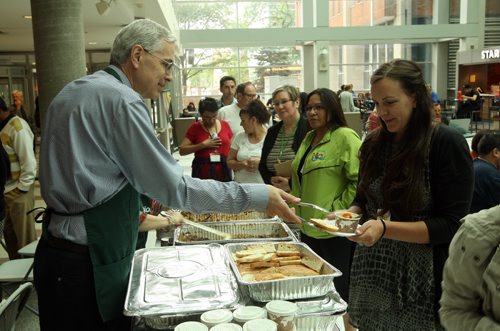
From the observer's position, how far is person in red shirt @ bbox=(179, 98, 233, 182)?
4.39 metres

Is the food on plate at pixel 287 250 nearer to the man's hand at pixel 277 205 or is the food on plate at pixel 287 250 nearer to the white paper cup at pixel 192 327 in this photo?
the man's hand at pixel 277 205

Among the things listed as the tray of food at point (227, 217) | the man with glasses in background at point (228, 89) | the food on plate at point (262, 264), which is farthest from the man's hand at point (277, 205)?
the man with glasses in background at point (228, 89)

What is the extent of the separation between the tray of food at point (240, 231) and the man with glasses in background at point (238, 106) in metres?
2.12

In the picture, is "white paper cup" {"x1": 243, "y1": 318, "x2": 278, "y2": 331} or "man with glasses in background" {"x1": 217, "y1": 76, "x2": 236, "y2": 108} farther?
"man with glasses in background" {"x1": 217, "y1": 76, "x2": 236, "y2": 108}

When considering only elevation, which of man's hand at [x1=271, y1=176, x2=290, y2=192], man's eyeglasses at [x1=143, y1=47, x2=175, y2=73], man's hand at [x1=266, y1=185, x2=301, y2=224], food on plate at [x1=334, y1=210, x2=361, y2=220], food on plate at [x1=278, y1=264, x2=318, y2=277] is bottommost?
food on plate at [x1=278, y1=264, x2=318, y2=277]

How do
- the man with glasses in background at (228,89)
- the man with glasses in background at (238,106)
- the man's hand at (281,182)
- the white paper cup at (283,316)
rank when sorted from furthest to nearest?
the man with glasses in background at (228,89) < the man with glasses in background at (238,106) < the man's hand at (281,182) < the white paper cup at (283,316)

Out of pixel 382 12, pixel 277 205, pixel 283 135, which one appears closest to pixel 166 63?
pixel 277 205

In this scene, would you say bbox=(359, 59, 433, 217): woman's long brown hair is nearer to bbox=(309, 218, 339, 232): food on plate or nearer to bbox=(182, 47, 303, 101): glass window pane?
bbox=(309, 218, 339, 232): food on plate

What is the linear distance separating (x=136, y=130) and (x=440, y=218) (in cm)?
105

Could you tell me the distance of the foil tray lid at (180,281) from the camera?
1.54m

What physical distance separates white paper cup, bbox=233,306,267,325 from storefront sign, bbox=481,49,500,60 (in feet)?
56.3

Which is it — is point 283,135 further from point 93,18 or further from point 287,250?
point 93,18

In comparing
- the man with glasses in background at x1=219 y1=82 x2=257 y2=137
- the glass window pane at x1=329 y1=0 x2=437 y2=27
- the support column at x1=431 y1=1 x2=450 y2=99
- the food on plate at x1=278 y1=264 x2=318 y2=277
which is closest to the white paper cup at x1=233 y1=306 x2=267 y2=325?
the food on plate at x1=278 y1=264 x2=318 y2=277

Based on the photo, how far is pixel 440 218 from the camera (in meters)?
1.69
